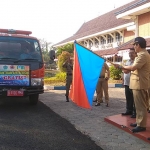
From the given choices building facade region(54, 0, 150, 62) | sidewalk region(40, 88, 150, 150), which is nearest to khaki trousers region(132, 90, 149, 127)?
sidewalk region(40, 88, 150, 150)

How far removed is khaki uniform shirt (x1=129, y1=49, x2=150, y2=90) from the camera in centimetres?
450

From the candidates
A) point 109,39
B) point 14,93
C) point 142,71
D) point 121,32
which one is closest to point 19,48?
point 14,93

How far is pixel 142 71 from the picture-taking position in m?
4.61

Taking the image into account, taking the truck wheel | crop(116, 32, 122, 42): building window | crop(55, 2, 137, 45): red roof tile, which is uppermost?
crop(55, 2, 137, 45): red roof tile

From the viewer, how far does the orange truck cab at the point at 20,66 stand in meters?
6.69

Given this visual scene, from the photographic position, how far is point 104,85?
7.88 metres

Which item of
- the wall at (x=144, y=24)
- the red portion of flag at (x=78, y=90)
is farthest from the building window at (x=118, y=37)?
the red portion of flag at (x=78, y=90)

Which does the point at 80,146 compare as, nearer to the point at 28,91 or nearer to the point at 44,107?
the point at 28,91

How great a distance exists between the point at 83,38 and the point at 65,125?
2784 cm

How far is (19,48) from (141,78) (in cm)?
416

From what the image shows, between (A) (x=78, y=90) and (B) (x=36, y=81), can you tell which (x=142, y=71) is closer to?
(A) (x=78, y=90)

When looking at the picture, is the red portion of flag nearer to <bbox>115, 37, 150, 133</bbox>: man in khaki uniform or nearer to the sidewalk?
the sidewalk

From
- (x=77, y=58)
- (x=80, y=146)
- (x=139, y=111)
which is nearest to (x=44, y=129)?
(x=80, y=146)

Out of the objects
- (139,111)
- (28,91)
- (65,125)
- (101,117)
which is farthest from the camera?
(28,91)
